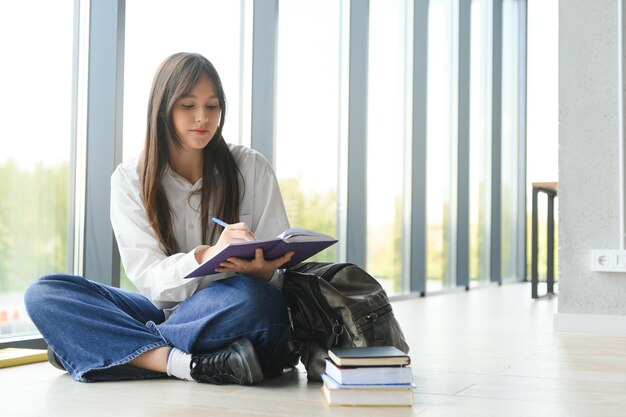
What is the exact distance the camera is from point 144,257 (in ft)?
7.16

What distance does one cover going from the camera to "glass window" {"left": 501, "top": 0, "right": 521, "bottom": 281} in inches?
317

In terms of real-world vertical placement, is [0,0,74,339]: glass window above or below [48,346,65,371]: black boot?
above

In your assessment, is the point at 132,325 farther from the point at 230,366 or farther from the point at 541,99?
the point at 541,99

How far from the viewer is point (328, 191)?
483 cm

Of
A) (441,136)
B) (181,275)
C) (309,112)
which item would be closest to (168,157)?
(181,275)

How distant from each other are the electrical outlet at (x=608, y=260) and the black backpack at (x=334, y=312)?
170cm

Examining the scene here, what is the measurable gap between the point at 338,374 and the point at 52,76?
1.69m

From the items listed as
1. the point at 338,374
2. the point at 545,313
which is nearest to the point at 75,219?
the point at 338,374

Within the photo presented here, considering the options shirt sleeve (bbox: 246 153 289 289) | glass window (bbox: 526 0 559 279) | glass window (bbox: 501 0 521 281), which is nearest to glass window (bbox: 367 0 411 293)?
glass window (bbox: 501 0 521 281)

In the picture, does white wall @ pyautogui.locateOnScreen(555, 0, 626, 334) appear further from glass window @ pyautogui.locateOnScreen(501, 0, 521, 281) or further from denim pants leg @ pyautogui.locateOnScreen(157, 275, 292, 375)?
glass window @ pyautogui.locateOnScreen(501, 0, 521, 281)

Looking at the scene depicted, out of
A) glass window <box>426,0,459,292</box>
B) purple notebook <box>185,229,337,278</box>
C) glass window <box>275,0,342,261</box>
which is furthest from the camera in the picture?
glass window <box>426,0,459,292</box>

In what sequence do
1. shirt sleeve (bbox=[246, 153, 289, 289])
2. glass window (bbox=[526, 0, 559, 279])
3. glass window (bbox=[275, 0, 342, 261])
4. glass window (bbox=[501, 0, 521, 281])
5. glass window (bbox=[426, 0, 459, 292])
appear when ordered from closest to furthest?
1. shirt sleeve (bbox=[246, 153, 289, 289])
2. glass window (bbox=[275, 0, 342, 261])
3. glass window (bbox=[426, 0, 459, 292])
4. glass window (bbox=[501, 0, 521, 281])
5. glass window (bbox=[526, 0, 559, 279])

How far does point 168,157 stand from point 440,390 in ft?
3.06

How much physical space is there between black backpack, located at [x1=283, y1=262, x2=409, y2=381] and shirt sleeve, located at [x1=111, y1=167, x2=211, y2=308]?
0.27m
